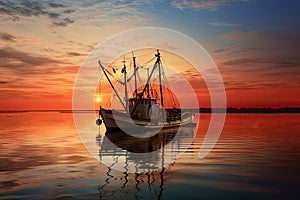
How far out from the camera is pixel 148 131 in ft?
199

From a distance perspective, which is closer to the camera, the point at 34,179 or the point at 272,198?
the point at 272,198

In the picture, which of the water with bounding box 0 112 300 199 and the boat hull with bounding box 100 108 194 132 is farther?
the boat hull with bounding box 100 108 194 132

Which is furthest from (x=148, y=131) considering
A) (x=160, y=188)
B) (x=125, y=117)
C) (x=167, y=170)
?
(x=160, y=188)

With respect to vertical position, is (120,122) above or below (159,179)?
above

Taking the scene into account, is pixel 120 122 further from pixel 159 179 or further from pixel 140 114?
pixel 159 179

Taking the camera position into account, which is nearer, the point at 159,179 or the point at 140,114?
the point at 159,179

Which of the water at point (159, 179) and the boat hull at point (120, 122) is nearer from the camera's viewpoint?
the water at point (159, 179)

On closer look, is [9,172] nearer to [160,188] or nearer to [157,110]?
[160,188]

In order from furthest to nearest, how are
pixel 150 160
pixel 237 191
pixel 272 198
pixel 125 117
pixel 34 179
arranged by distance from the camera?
pixel 125 117
pixel 150 160
pixel 34 179
pixel 237 191
pixel 272 198

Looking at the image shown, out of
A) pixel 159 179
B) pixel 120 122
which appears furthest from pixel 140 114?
pixel 159 179

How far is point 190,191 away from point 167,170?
17.8 ft

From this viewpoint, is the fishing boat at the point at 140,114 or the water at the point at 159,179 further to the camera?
the fishing boat at the point at 140,114

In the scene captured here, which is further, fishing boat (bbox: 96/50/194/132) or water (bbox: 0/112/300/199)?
fishing boat (bbox: 96/50/194/132)

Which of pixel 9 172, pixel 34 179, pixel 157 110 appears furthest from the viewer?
pixel 157 110
